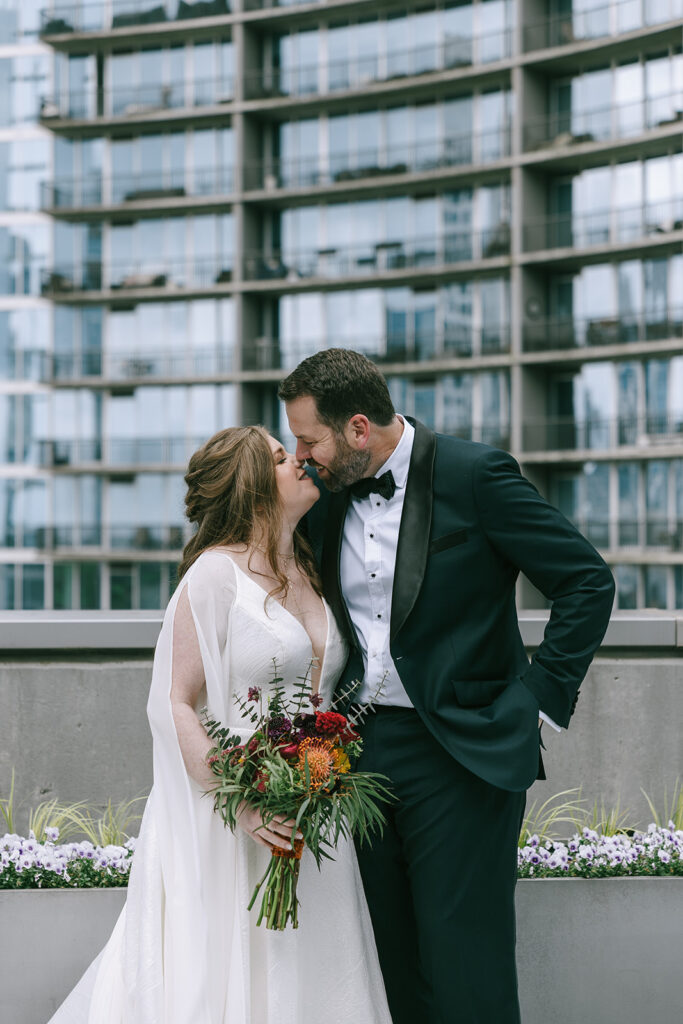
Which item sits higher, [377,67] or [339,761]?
[377,67]

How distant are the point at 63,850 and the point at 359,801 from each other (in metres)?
Answer: 1.62

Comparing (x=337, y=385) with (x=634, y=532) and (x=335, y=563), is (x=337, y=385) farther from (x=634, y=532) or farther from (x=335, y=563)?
(x=634, y=532)

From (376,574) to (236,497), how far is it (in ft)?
1.49

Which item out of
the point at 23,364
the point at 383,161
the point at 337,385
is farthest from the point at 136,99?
the point at 337,385

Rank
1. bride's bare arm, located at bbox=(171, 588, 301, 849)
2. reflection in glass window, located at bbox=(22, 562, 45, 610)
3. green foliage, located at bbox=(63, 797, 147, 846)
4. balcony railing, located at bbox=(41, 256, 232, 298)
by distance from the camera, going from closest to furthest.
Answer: bride's bare arm, located at bbox=(171, 588, 301, 849) < green foliage, located at bbox=(63, 797, 147, 846) < balcony railing, located at bbox=(41, 256, 232, 298) < reflection in glass window, located at bbox=(22, 562, 45, 610)

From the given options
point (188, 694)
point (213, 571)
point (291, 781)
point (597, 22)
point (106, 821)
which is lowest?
point (106, 821)

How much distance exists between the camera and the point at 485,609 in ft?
9.89

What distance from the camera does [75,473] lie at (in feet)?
115

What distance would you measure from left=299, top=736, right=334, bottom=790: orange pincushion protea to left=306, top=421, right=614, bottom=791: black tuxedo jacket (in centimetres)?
32

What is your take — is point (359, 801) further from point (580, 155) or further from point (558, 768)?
point (580, 155)

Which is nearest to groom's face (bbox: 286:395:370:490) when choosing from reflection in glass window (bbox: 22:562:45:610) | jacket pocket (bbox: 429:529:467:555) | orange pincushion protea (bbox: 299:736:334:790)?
jacket pocket (bbox: 429:529:467:555)

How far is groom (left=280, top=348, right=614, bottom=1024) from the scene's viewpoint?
9.67 feet

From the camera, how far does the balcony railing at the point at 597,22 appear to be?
101ft

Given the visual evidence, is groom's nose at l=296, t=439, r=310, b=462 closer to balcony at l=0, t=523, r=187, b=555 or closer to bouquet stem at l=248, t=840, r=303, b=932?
bouquet stem at l=248, t=840, r=303, b=932
